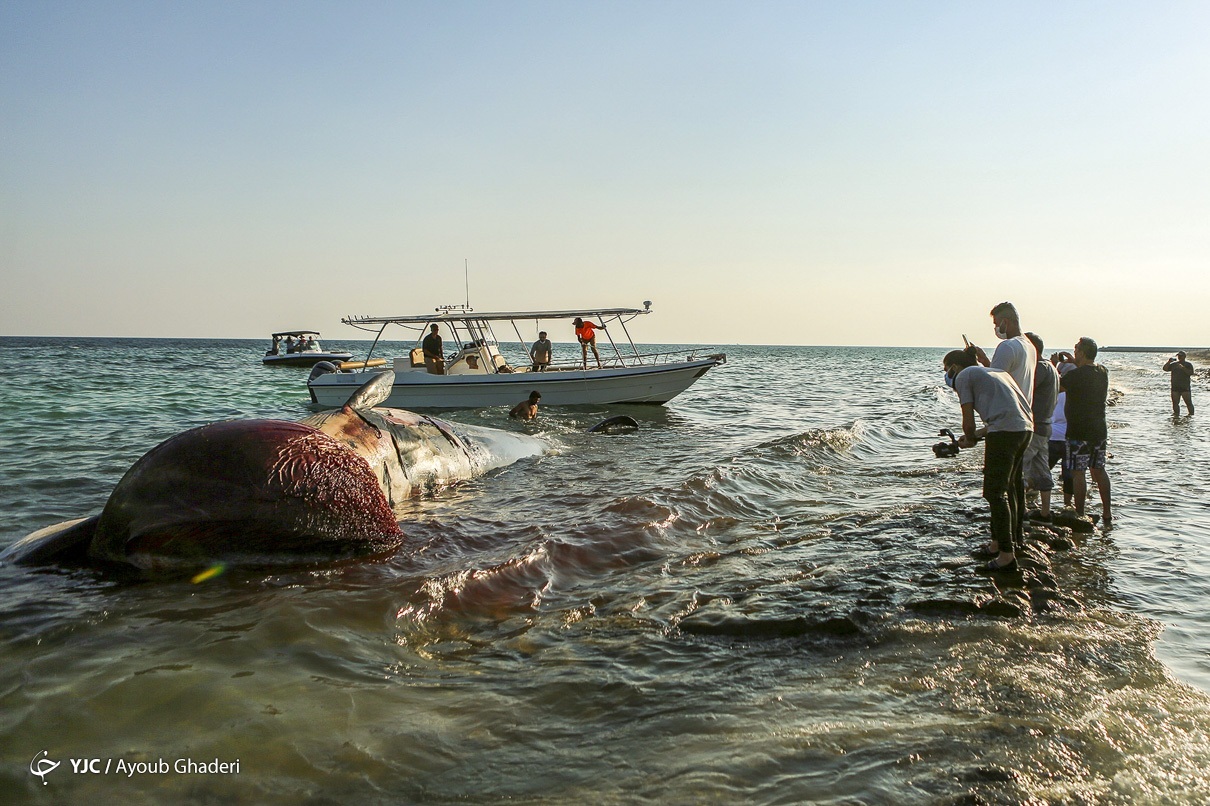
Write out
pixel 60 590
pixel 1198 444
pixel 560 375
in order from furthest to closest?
pixel 560 375
pixel 1198 444
pixel 60 590

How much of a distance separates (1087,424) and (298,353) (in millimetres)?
42451

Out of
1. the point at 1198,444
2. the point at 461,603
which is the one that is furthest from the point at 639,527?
the point at 1198,444

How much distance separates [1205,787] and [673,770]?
1839mm

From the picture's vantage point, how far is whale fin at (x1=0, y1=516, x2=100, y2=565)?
493 cm

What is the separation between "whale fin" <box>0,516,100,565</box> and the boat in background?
36371 millimetres

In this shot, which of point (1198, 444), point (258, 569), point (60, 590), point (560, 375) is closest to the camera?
point (60, 590)

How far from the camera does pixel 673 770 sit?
106 inches

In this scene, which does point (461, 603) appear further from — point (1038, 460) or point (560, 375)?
point (560, 375)

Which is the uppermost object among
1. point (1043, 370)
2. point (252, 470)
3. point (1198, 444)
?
point (1043, 370)

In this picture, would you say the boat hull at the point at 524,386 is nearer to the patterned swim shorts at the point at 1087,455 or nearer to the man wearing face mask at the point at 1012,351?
the patterned swim shorts at the point at 1087,455

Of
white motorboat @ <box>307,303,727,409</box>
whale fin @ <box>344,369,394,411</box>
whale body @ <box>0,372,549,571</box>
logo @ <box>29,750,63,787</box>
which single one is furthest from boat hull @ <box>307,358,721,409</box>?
logo @ <box>29,750,63,787</box>

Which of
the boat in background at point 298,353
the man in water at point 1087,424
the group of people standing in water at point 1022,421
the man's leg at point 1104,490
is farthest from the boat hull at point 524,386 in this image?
the boat in background at point 298,353

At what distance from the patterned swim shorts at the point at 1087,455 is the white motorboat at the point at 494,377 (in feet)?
37.1

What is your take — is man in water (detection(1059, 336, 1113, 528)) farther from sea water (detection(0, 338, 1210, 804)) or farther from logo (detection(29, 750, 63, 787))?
logo (detection(29, 750, 63, 787))
